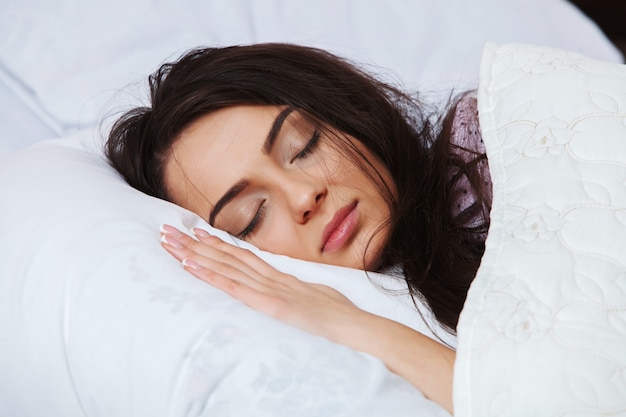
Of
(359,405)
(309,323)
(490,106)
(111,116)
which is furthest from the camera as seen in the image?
(111,116)

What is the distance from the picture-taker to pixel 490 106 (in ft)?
4.03

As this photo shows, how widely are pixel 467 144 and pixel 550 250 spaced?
1.67 ft

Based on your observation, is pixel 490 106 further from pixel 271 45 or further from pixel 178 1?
pixel 178 1

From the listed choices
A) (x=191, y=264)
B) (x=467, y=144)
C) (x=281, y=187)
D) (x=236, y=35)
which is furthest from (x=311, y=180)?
(x=236, y=35)

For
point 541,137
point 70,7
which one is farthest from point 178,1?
point 541,137

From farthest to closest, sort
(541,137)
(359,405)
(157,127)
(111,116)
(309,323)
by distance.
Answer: (111,116) < (157,127) < (541,137) < (309,323) < (359,405)

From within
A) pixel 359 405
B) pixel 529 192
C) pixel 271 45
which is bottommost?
pixel 359 405

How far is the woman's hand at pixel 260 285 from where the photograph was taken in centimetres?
97

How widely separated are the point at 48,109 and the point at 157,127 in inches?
16.3

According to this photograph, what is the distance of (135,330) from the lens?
0.91 metres

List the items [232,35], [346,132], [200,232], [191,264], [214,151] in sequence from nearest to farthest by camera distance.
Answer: [191,264]
[200,232]
[214,151]
[346,132]
[232,35]

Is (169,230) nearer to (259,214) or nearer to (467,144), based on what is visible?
(259,214)

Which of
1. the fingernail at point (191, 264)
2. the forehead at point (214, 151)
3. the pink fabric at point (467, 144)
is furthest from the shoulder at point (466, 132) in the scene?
the fingernail at point (191, 264)

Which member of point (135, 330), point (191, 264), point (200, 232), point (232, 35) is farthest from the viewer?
point (232, 35)
